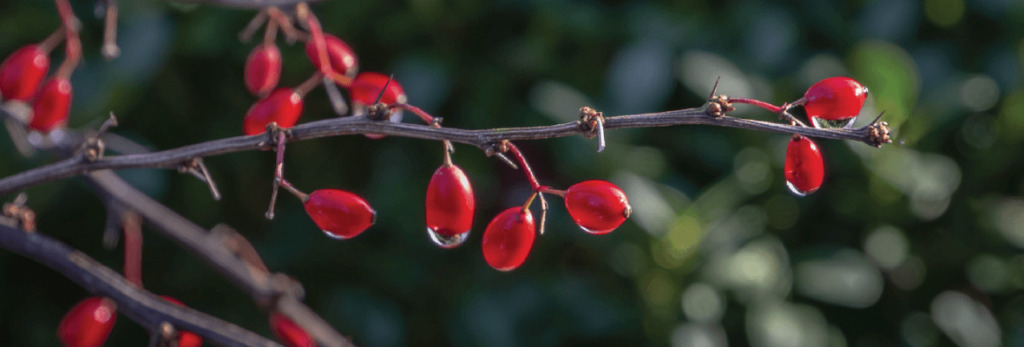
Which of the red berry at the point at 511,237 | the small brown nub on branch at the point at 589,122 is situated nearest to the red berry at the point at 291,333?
the red berry at the point at 511,237

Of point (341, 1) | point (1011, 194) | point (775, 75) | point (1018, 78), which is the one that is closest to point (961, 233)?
point (1011, 194)

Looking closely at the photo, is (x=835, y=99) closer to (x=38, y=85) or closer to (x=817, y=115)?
(x=817, y=115)

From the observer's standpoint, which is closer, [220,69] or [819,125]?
[819,125]

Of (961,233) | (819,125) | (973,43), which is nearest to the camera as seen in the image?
(819,125)

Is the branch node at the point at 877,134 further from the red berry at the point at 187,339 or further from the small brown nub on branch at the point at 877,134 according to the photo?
the red berry at the point at 187,339

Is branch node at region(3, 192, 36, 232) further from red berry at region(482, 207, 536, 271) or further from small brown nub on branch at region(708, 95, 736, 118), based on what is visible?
small brown nub on branch at region(708, 95, 736, 118)

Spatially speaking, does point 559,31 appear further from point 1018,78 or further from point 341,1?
point 1018,78

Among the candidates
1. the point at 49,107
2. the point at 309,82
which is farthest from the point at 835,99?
the point at 49,107
